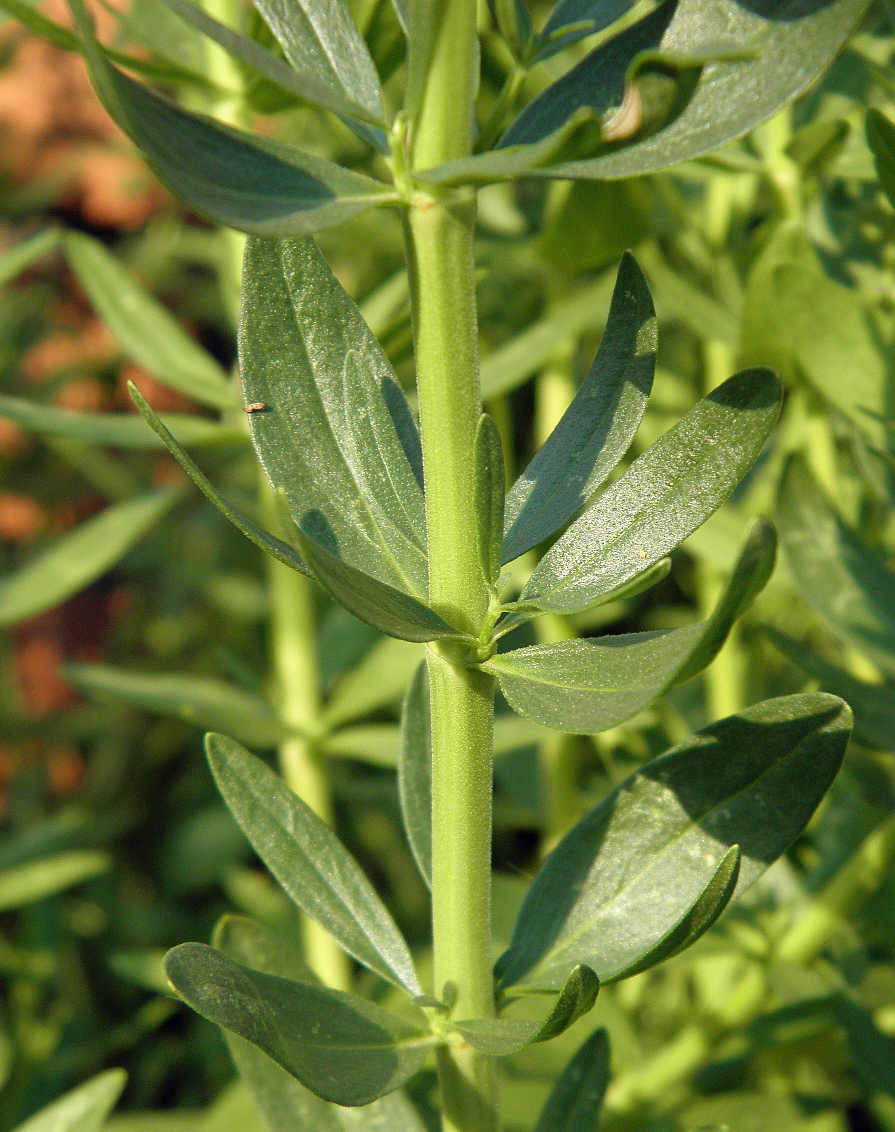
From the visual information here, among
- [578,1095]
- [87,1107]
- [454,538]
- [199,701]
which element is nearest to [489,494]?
[454,538]

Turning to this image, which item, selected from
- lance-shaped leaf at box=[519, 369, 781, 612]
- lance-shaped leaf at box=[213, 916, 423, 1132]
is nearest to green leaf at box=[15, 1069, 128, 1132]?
lance-shaped leaf at box=[213, 916, 423, 1132]

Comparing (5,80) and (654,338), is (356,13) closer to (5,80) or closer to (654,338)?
(654,338)

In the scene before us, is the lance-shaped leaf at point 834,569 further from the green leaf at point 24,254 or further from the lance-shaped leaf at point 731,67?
the green leaf at point 24,254

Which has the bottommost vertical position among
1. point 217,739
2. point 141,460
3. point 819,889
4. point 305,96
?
point 819,889

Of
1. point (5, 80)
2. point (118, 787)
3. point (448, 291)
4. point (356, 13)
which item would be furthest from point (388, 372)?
point (5, 80)

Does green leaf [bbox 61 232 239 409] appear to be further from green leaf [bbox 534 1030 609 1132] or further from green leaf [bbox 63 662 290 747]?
green leaf [bbox 534 1030 609 1132]

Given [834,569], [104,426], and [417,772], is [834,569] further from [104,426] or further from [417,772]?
[104,426]
